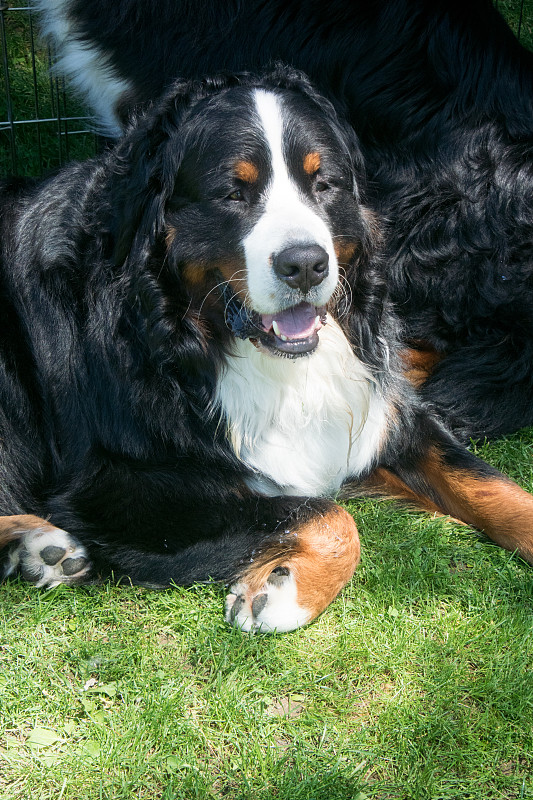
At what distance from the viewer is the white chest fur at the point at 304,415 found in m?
2.92

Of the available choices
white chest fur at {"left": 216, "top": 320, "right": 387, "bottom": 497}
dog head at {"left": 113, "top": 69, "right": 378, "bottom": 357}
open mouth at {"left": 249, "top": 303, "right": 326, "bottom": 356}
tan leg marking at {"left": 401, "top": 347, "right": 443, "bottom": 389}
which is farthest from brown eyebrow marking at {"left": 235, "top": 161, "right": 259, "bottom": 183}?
tan leg marking at {"left": 401, "top": 347, "right": 443, "bottom": 389}

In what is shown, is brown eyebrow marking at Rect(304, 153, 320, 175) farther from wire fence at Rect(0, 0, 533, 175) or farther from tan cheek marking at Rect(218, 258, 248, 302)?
wire fence at Rect(0, 0, 533, 175)

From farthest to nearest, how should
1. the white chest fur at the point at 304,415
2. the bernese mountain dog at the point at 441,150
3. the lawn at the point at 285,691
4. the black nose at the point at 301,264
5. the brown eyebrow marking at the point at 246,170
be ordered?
the bernese mountain dog at the point at 441,150
the white chest fur at the point at 304,415
the brown eyebrow marking at the point at 246,170
the black nose at the point at 301,264
the lawn at the point at 285,691

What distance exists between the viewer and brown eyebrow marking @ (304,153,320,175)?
2.69m

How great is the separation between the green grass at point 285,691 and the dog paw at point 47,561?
0.05 meters

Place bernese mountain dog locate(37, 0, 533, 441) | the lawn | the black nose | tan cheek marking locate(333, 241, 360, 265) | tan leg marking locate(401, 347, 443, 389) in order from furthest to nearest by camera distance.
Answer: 1. tan leg marking locate(401, 347, 443, 389)
2. bernese mountain dog locate(37, 0, 533, 441)
3. tan cheek marking locate(333, 241, 360, 265)
4. the black nose
5. the lawn

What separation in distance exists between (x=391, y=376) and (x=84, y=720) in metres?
1.56

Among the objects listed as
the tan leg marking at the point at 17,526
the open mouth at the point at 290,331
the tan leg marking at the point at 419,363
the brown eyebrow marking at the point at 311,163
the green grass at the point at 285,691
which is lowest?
the green grass at the point at 285,691

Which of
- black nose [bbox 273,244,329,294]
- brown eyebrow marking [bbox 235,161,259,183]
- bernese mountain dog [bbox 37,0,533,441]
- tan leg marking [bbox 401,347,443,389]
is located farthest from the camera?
tan leg marking [bbox 401,347,443,389]

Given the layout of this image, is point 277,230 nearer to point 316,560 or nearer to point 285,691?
point 316,560

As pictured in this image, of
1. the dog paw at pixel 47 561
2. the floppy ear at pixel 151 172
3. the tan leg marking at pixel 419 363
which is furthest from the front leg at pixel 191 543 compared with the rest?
the tan leg marking at pixel 419 363

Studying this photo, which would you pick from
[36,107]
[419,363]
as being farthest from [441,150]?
[36,107]

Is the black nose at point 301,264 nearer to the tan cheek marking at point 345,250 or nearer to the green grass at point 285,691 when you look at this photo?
the tan cheek marking at point 345,250

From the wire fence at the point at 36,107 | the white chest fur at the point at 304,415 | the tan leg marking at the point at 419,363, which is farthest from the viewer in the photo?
the wire fence at the point at 36,107
